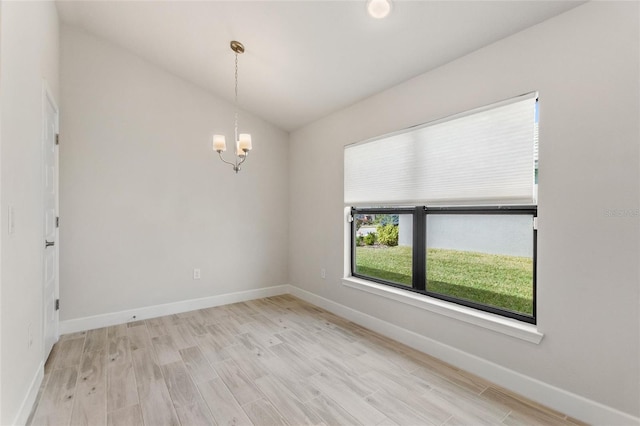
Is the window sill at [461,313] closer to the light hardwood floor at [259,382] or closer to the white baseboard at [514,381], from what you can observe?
the white baseboard at [514,381]

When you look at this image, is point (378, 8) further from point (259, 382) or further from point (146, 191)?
point (146, 191)

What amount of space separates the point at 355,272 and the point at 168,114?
2.94 meters

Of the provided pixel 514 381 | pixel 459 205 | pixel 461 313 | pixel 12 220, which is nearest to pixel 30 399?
pixel 12 220

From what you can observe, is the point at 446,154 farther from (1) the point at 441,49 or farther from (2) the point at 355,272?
(2) the point at 355,272

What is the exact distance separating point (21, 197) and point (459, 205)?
2.97 meters

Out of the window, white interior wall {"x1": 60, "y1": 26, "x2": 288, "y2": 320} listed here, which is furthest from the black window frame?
white interior wall {"x1": 60, "y1": 26, "x2": 288, "y2": 320}

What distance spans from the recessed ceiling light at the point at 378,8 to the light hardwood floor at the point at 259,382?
8.59 ft

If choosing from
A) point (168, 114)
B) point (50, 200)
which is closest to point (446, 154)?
point (168, 114)

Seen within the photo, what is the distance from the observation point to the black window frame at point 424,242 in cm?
198

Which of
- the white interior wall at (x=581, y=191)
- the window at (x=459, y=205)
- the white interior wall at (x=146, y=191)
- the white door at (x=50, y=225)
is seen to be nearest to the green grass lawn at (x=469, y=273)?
the window at (x=459, y=205)

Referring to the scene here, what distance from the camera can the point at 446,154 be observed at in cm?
238

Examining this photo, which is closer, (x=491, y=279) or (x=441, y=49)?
(x=441, y=49)

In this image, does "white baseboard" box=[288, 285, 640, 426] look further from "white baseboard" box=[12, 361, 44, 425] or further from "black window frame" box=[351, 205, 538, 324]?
"white baseboard" box=[12, 361, 44, 425]

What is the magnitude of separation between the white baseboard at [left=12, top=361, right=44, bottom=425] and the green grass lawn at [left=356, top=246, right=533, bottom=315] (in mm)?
2823
